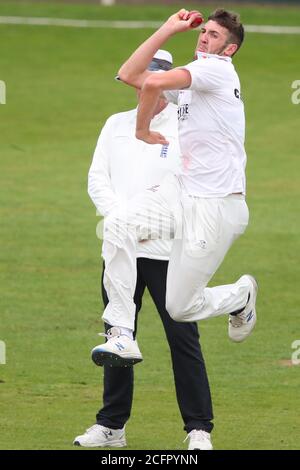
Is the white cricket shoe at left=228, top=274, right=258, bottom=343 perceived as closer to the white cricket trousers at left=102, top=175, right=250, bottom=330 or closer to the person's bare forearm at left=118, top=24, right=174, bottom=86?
the white cricket trousers at left=102, top=175, right=250, bottom=330

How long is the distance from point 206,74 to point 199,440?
8.84 ft

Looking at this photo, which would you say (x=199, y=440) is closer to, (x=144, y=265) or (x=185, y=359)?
(x=185, y=359)

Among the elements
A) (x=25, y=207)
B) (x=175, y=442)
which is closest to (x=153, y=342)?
(x=175, y=442)

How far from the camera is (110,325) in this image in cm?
1032

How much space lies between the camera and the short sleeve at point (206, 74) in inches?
386

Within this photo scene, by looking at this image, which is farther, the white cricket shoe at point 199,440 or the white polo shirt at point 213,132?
the white cricket shoe at point 199,440

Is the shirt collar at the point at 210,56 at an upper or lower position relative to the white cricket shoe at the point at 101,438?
upper

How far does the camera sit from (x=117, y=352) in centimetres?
988

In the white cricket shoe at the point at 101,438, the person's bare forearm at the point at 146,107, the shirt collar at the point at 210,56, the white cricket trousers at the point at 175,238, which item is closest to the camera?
the person's bare forearm at the point at 146,107

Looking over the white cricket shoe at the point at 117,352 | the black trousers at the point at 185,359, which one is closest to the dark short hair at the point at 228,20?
the black trousers at the point at 185,359

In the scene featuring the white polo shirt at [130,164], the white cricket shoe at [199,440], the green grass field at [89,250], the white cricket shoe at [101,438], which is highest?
the white polo shirt at [130,164]

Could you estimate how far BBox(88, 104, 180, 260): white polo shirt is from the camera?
416 inches

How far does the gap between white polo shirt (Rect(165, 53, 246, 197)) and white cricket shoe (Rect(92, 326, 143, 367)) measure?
1.21 m

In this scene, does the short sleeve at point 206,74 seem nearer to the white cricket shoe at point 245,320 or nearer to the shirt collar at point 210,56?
the shirt collar at point 210,56
